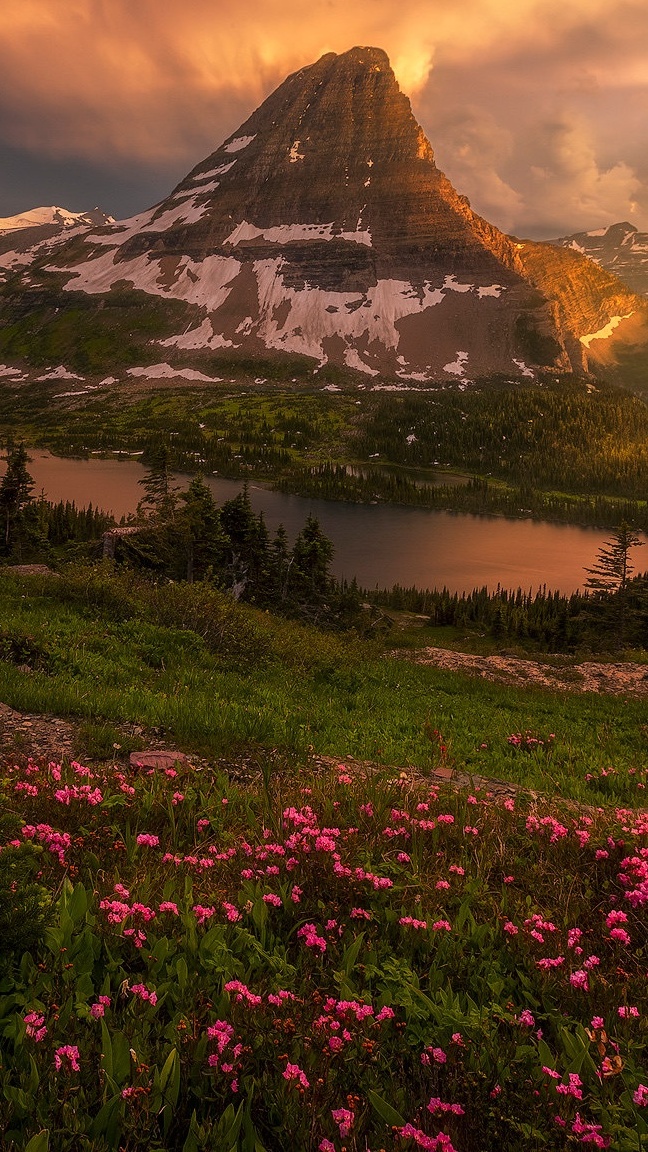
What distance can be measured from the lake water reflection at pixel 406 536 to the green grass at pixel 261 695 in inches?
2926

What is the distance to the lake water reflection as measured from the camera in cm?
10700

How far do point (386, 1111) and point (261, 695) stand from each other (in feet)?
37.5

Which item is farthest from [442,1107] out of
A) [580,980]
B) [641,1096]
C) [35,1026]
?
[35,1026]

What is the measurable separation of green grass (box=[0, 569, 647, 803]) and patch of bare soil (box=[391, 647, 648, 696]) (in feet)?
10.0

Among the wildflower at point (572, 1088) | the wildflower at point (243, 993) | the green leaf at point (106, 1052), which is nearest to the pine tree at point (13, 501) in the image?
the wildflower at point (243, 993)

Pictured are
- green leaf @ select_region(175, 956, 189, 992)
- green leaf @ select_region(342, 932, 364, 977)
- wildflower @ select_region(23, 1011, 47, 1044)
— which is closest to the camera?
wildflower @ select_region(23, 1011, 47, 1044)

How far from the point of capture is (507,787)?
9.30 m

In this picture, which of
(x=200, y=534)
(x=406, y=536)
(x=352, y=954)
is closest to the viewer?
(x=352, y=954)

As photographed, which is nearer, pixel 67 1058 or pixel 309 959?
pixel 67 1058

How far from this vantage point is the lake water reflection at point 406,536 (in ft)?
351

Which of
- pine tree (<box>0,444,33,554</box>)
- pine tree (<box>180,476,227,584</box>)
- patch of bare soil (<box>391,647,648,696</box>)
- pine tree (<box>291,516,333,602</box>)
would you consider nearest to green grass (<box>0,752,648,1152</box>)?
patch of bare soil (<box>391,647,648,696</box>)

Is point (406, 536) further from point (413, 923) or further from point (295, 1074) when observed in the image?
point (295, 1074)

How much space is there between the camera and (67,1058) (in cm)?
316

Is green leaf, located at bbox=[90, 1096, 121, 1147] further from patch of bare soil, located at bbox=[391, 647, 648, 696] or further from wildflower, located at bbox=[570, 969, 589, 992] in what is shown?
patch of bare soil, located at bbox=[391, 647, 648, 696]
